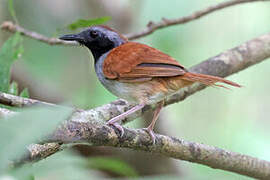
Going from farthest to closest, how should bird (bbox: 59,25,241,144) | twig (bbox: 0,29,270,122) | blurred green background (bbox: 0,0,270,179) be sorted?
blurred green background (bbox: 0,0,270,179)
twig (bbox: 0,29,270,122)
bird (bbox: 59,25,241,144)

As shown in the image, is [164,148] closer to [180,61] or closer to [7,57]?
[7,57]

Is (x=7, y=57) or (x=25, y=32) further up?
(x=25, y=32)

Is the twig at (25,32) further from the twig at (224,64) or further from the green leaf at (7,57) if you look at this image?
the twig at (224,64)

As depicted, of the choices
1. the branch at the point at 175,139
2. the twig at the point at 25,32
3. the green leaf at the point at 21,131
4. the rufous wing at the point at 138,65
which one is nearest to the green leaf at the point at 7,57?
the branch at the point at 175,139

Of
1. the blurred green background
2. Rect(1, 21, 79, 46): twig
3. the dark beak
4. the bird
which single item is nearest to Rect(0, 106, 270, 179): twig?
the bird

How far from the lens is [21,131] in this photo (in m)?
0.60

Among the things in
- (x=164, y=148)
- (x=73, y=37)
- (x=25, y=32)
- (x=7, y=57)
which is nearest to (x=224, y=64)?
(x=73, y=37)

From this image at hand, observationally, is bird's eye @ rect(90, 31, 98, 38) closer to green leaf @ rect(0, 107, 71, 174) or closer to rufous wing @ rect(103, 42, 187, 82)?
rufous wing @ rect(103, 42, 187, 82)

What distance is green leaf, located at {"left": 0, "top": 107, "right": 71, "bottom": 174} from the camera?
59 cm

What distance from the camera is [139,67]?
3.27 m

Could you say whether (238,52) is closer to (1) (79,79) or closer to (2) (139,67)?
(2) (139,67)

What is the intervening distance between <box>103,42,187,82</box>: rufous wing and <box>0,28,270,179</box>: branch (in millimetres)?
294

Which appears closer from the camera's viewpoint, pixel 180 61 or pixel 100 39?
pixel 100 39

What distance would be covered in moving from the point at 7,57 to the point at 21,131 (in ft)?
7.76
